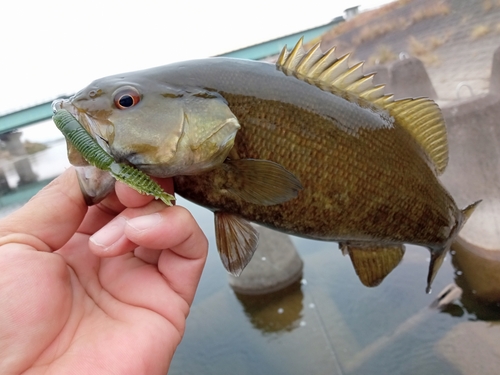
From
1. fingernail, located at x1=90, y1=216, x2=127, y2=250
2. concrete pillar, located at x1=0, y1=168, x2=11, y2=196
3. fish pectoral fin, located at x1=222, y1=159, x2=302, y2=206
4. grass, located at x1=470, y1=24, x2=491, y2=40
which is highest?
fish pectoral fin, located at x1=222, y1=159, x2=302, y2=206

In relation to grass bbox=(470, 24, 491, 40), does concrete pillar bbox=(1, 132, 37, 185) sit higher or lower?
lower

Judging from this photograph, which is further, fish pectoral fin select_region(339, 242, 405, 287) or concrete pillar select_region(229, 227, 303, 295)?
concrete pillar select_region(229, 227, 303, 295)

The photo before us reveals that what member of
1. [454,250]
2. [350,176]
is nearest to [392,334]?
[454,250]

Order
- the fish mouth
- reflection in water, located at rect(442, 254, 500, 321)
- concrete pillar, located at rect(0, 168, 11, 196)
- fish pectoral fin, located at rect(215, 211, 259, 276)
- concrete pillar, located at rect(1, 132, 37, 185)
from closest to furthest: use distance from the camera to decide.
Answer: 1. the fish mouth
2. fish pectoral fin, located at rect(215, 211, 259, 276)
3. reflection in water, located at rect(442, 254, 500, 321)
4. concrete pillar, located at rect(0, 168, 11, 196)
5. concrete pillar, located at rect(1, 132, 37, 185)

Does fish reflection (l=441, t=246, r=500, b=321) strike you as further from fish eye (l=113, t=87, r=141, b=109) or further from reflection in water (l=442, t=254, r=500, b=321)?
fish eye (l=113, t=87, r=141, b=109)

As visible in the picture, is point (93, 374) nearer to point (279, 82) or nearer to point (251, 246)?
point (251, 246)

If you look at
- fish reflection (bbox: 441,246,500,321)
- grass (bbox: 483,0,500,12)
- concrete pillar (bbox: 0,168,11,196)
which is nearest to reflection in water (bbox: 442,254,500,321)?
fish reflection (bbox: 441,246,500,321)

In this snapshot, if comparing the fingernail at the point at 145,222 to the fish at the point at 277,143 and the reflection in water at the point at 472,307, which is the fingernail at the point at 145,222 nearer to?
the fish at the point at 277,143
